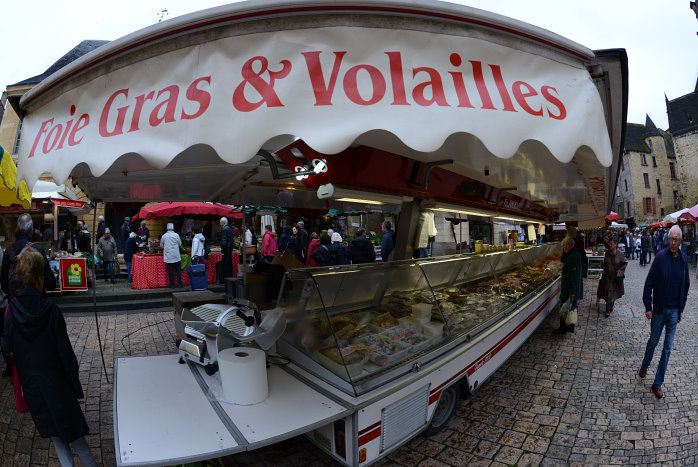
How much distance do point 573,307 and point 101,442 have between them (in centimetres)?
736

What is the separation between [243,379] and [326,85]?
1.98 m

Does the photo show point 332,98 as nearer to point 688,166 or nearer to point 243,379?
point 243,379

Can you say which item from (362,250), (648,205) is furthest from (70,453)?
(648,205)

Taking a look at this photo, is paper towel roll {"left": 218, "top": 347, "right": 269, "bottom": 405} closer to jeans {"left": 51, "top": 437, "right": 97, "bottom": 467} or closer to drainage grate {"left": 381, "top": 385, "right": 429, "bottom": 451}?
drainage grate {"left": 381, "top": 385, "right": 429, "bottom": 451}

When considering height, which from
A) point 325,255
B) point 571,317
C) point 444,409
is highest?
point 325,255

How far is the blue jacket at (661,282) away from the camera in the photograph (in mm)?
4242

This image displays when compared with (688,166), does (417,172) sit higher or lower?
lower

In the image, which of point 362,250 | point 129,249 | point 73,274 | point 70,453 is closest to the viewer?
point 70,453

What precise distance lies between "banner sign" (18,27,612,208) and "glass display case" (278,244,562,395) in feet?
5.56

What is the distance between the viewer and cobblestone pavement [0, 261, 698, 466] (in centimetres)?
306

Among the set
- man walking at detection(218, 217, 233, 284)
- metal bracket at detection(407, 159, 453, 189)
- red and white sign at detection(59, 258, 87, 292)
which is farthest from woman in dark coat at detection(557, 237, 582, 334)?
red and white sign at detection(59, 258, 87, 292)

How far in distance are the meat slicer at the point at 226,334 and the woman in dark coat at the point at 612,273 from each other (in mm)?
8248

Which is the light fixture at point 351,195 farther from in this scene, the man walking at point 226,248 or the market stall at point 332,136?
the man walking at point 226,248

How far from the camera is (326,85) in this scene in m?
1.48
